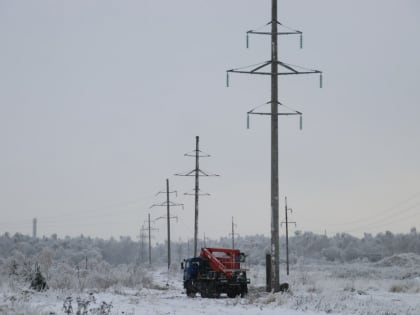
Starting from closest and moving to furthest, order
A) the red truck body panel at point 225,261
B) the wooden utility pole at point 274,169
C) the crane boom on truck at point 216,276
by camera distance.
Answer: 1. the wooden utility pole at point 274,169
2. the crane boom on truck at point 216,276
3. the red truck body panel at point 225,261

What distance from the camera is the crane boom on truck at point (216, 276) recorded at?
27.7 meters

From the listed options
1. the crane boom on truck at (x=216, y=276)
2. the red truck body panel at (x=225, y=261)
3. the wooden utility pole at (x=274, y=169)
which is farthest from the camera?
the red truck body panel at (x=225, y=261)

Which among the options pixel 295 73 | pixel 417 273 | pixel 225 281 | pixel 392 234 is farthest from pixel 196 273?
pixel 392 234

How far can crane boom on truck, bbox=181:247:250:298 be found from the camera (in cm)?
2773

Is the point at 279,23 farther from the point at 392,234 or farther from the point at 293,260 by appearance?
the point at 392,234

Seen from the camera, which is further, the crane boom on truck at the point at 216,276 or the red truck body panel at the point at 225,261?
the red truck body panel at the point at 225,261

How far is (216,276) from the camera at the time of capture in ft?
91.6

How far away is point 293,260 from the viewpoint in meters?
121

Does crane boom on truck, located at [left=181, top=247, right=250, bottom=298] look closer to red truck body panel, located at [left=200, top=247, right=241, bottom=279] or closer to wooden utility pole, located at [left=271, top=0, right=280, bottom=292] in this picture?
red truck body panel, located at [left=200, top=247, right=241, bottom=279]

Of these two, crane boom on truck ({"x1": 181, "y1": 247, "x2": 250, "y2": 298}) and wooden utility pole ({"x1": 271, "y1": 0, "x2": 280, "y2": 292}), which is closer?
wooden utility pole ({"x1": 271, "y1": 0, "x2": 280, "y2": 292})

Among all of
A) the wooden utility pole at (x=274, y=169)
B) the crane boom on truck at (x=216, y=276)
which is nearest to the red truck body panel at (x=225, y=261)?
the crane boom on truck at (x=216, y=276)

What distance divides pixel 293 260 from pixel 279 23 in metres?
99.7

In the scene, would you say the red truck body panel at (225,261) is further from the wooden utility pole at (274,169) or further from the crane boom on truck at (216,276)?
the wooden utility pole at (274,169)

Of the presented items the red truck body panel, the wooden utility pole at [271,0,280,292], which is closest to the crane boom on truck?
the red truck body panel
